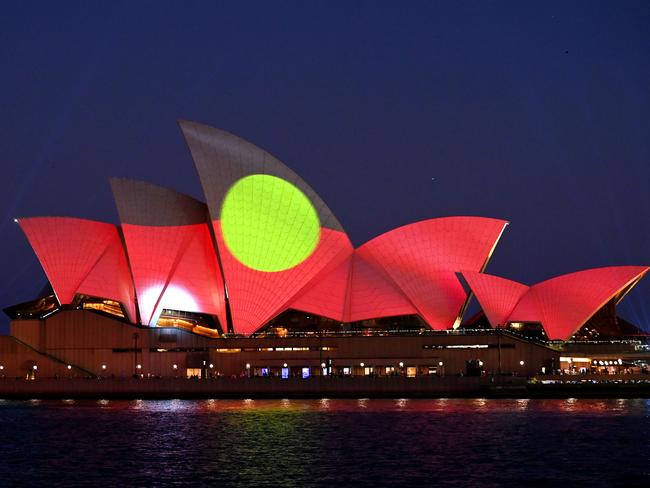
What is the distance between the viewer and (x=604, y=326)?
69.9m

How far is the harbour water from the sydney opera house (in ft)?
45.3

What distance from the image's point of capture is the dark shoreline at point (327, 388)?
2482 inches

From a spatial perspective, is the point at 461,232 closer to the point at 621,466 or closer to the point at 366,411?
the point at 366,411

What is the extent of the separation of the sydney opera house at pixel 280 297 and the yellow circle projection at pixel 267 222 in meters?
0.09

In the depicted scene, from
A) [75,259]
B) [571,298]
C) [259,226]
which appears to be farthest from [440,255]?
[75,259]

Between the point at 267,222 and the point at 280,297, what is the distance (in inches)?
211

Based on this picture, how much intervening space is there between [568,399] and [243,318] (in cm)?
2174

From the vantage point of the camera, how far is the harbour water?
30.8 meters

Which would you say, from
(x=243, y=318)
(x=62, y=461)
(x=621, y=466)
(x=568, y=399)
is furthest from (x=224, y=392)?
(x=621, y=466)

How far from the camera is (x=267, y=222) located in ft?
215

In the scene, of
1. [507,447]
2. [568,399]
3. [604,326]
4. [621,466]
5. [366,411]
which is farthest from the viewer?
[604,326]

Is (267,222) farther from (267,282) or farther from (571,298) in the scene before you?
(571,298)

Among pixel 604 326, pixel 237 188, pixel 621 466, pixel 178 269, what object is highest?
pixel 237 188

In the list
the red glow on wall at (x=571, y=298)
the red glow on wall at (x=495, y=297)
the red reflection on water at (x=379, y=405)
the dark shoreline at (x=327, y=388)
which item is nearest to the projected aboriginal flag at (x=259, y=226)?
the dark shoreline at (x=327, y=388)
